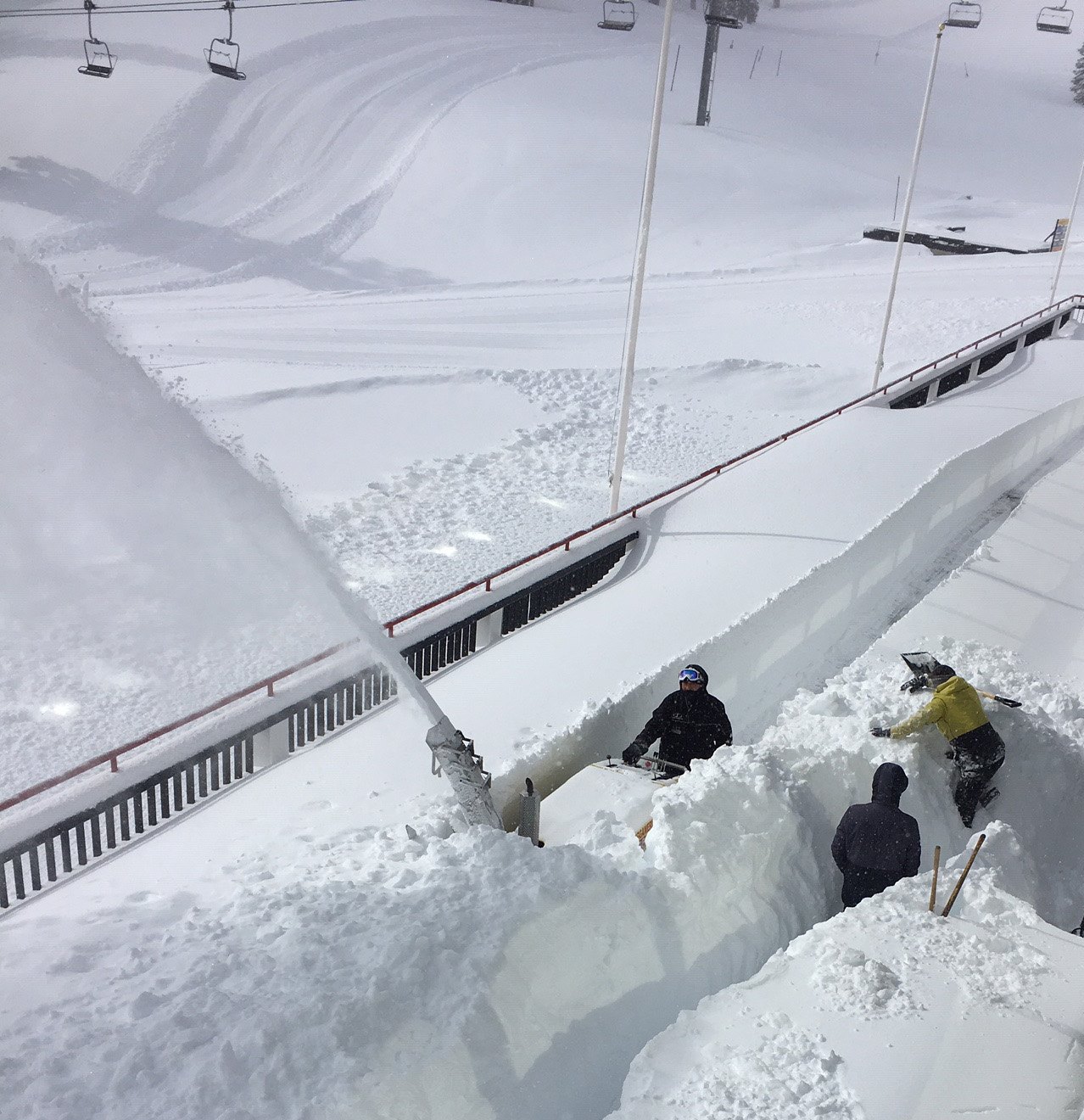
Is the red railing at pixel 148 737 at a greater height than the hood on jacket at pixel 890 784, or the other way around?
the hood on jacket at pixel 890 784

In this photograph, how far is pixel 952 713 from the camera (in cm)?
711

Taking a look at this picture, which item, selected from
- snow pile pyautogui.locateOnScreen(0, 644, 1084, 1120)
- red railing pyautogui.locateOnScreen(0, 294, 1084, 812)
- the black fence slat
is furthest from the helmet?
the black fence slat

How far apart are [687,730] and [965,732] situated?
1905 millimetres

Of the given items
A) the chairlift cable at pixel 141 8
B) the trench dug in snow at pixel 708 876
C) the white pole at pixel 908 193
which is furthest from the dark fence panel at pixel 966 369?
the chairlift cable at pixel 141 8

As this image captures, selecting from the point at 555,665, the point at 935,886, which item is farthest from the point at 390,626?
the point at 935,886

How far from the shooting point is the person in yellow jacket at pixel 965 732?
7105 millimetres

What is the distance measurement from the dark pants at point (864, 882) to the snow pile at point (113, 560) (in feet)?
13.3

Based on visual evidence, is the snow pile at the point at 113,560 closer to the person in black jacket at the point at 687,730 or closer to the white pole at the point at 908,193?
the person in black jacket at the point at 687,730

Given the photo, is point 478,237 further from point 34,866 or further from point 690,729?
point 34,866

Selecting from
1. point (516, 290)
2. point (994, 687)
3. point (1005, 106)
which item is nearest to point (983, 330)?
point (516, 290)

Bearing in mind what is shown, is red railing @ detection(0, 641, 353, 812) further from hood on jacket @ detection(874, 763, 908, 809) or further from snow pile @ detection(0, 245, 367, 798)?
hood on jacket @ detection(874, 763, 908, 809)

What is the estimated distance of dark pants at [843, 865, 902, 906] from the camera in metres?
6.01

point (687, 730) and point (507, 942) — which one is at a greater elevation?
point (507, 942)

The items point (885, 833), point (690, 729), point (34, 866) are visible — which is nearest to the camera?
point (885, 833)
